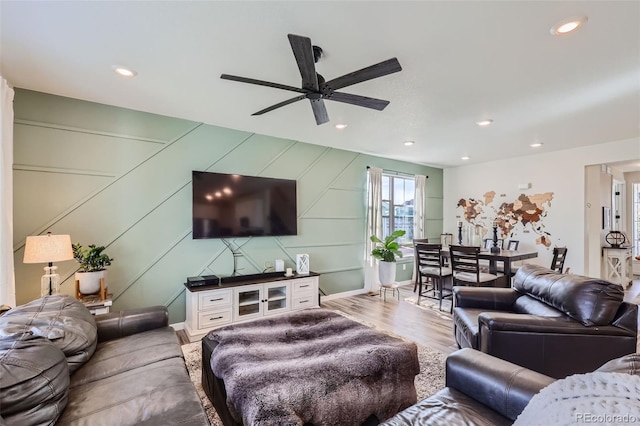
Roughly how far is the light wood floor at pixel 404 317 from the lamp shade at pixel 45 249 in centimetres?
151

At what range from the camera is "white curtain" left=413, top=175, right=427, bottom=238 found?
642cm

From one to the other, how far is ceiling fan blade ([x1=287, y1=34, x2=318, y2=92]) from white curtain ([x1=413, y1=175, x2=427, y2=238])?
4869mm

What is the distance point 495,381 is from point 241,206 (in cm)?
336

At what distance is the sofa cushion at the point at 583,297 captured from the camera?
6.78 feet

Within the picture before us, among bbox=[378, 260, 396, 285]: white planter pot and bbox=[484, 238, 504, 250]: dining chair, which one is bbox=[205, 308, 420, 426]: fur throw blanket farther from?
bbox=[484, 238, 504, 250]: dining chair

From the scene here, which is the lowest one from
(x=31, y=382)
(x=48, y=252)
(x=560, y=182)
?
(x=31, y=382)

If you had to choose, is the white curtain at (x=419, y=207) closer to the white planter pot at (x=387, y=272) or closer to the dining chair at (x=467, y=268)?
the white planter pot at (x=387, y=272)

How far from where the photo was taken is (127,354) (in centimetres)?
188

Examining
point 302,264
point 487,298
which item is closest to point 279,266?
point 302,264

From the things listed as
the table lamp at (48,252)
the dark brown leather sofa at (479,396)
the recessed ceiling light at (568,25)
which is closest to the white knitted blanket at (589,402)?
the dark brown leather sofa at (479,396)

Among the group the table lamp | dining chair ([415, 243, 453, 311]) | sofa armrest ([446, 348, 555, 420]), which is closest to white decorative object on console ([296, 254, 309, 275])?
dining chair ([415, 243, 453, 311])

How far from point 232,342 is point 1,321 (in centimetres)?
124

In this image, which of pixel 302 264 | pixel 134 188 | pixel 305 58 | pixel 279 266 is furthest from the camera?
pixel 302 264

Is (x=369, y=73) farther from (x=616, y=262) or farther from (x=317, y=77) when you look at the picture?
(x=616, y=262)
